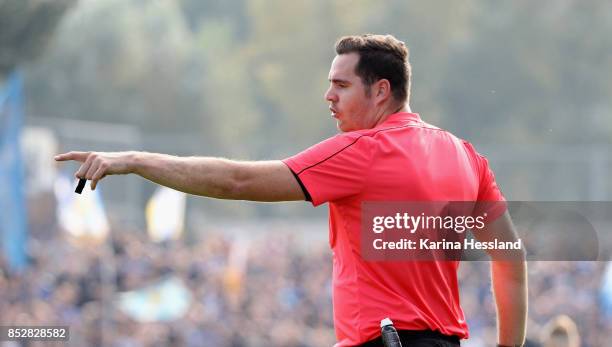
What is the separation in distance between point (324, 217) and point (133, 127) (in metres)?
10.5

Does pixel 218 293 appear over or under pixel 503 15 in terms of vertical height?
under

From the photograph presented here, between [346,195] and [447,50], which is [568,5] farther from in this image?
[346,195]

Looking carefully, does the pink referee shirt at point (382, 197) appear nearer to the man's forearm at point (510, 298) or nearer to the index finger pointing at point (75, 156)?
the man's forearm at point (510, 298)

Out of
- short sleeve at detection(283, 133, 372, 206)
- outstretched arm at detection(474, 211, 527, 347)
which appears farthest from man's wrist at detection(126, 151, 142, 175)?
outstretched arm at detection(474, 211, 527, 347)

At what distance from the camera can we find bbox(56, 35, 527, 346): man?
4957 mm

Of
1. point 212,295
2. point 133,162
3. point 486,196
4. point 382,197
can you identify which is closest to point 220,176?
point 133,162

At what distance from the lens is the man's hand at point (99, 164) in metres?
4.68

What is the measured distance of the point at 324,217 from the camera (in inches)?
1505

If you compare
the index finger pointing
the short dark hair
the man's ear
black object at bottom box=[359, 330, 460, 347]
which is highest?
the short dark hair

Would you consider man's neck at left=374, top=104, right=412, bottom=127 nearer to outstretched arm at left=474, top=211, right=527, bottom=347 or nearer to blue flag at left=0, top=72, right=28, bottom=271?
outstretched arm at left=474, top=211, right=527, bottom=347

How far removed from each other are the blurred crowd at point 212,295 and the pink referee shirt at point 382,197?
771cm

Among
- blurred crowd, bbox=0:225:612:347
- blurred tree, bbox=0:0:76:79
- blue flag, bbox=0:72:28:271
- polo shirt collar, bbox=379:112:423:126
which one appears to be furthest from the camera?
blue flag, bbox=0:72:28:271

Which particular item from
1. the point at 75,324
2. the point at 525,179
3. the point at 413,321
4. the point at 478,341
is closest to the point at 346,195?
the point at 413,321

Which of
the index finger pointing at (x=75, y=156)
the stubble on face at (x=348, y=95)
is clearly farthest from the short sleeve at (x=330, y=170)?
the index finger pointing at (x=75, y=156)
